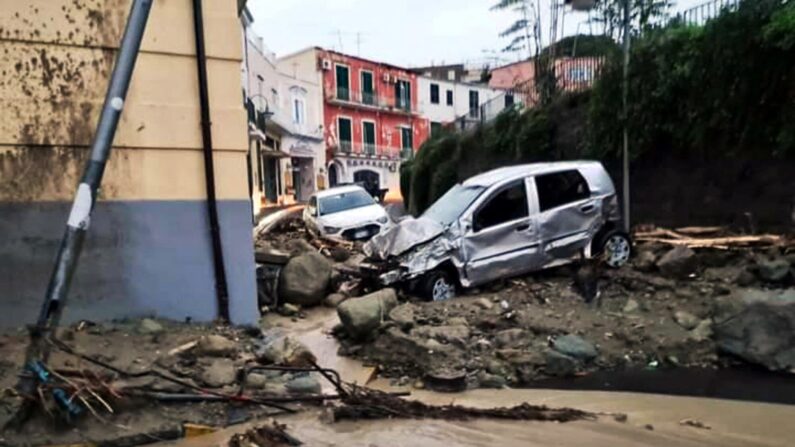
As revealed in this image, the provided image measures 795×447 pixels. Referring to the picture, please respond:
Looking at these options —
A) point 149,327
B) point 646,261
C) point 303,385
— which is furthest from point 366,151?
point 303,385

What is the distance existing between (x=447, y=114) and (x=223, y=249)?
57702 mm

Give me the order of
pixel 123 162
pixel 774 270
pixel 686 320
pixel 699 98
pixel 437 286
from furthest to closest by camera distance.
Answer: pixel 699 98
pixel 437 286
pixel 774 270
pixel 686 320
pixel 123 162

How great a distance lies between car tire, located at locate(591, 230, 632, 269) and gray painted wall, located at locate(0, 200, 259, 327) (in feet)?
19.8

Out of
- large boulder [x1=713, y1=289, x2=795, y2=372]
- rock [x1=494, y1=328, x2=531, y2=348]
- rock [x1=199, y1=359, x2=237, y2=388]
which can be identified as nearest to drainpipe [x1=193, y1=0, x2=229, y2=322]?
rock [x1=199, y1=359, x2=237, y2=388]

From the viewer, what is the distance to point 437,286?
9.89m

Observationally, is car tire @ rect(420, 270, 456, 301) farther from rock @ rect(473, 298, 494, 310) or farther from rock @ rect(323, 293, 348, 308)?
rock @ rect(323, 293, 348, 308)

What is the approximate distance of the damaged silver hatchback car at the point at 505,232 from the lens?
9.92 metres

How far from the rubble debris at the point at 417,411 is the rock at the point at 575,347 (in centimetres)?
208

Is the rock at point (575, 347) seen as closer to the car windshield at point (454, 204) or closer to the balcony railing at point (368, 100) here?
the car windshield at point (454, 204)

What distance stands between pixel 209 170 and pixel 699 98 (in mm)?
8814

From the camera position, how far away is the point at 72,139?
20.6ft

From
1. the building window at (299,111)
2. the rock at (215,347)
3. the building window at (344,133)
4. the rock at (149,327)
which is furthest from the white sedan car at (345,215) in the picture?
the building window at (344,133)

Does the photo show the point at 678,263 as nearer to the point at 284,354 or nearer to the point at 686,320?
the point at 686,320

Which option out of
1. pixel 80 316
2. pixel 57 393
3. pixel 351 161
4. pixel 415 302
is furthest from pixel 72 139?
pixel 351 161
